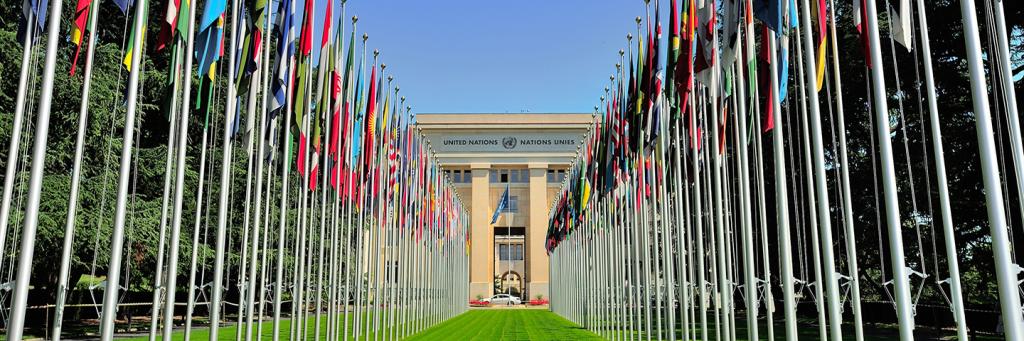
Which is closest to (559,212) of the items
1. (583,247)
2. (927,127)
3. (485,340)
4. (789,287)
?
(583,247)

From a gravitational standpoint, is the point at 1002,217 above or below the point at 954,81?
below

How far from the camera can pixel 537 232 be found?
7712cm

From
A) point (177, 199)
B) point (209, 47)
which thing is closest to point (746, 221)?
point (177, 199)

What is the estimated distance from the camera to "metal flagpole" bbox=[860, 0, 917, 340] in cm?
839

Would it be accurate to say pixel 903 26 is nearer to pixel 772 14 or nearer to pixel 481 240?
pixel 772 14

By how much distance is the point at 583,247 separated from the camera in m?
35.8

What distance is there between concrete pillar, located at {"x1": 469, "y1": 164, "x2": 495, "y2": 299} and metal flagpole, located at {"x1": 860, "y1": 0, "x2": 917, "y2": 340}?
222 feet

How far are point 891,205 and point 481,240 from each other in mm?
68592

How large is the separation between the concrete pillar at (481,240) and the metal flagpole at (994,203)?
68.8m

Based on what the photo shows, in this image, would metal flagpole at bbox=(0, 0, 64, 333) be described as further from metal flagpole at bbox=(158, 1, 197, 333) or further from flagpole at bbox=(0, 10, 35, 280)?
metal flagpole at bbox=(158, 1, 197, 333)

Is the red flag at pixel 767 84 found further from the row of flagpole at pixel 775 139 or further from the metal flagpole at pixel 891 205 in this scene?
the metal flagpole at pixel 891 205

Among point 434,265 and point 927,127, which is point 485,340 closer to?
point 434,265

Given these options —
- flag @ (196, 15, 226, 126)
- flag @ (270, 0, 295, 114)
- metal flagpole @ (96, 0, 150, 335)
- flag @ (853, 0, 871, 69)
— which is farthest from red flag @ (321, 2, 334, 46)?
flag @ (853, 0, 871, 69)

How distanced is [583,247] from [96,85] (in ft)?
70.3
